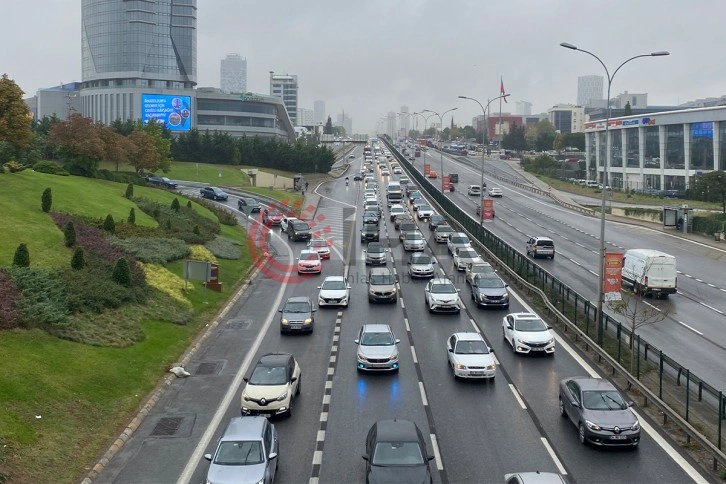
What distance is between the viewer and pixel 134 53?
171000 millimetres

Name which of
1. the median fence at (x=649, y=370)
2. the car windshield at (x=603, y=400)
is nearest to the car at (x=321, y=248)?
the median fence at (x=649, y=370)

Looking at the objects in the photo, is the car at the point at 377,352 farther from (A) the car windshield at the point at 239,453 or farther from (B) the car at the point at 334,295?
(B) the car at the point at 334,295

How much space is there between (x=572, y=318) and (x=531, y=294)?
7085 mm

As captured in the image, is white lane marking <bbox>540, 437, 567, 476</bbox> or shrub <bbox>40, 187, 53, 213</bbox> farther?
shrub <bbox>40, 187, 53, 213</bbox>

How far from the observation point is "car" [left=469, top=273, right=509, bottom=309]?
35.6m

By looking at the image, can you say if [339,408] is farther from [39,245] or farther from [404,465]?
[39,245]

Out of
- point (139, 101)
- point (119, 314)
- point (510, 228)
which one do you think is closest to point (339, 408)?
point (119, 314)

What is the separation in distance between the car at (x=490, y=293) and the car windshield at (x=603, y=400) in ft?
52.7

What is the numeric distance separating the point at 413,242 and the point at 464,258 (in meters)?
8.34

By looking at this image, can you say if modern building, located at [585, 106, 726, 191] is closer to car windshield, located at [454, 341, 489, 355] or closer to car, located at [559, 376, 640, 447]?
car windshield, located at [454, 341, 489, 355]

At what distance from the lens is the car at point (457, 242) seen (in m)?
51.5

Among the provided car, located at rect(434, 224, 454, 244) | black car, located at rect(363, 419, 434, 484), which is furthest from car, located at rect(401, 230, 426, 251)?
black car, located at rect(363, 419, 434, 484)

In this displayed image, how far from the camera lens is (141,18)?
561 ft

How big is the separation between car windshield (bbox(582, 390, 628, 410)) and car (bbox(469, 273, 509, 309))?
16055mm
